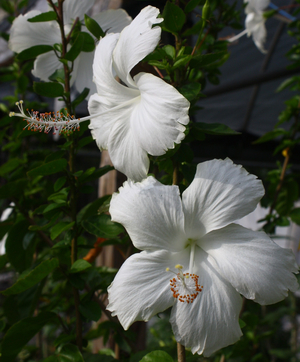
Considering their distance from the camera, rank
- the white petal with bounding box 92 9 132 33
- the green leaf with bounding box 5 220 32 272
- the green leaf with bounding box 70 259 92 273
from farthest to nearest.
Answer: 1. the green leaf with bounding box 5 220 32 272
2. the white petal with bounding box 92 9 132 33
3. the green leaf with bounding box 70 259 92 273

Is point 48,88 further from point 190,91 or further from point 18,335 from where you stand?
point 18,335

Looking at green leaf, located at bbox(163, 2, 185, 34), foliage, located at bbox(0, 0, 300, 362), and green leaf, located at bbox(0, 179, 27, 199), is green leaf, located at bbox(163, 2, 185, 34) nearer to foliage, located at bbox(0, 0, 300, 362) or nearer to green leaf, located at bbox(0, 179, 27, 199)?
foliage, located at bbox(0, 0, 300, 362)

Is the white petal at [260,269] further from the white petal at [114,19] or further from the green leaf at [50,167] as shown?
the white petal at [114,19]

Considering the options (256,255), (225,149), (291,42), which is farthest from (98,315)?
(291,42)

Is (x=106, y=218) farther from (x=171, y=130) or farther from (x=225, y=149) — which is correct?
(x=225, y=149)

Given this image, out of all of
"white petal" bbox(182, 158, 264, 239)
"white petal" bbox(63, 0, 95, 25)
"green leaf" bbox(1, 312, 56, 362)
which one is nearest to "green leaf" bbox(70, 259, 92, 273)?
"green leaf" bbox(1, 312, 56, 362)

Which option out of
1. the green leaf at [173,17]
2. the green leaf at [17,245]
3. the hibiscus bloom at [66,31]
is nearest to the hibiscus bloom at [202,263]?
the green leaf at [173,17]

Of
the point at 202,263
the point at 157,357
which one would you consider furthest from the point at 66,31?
the point at 157,357
